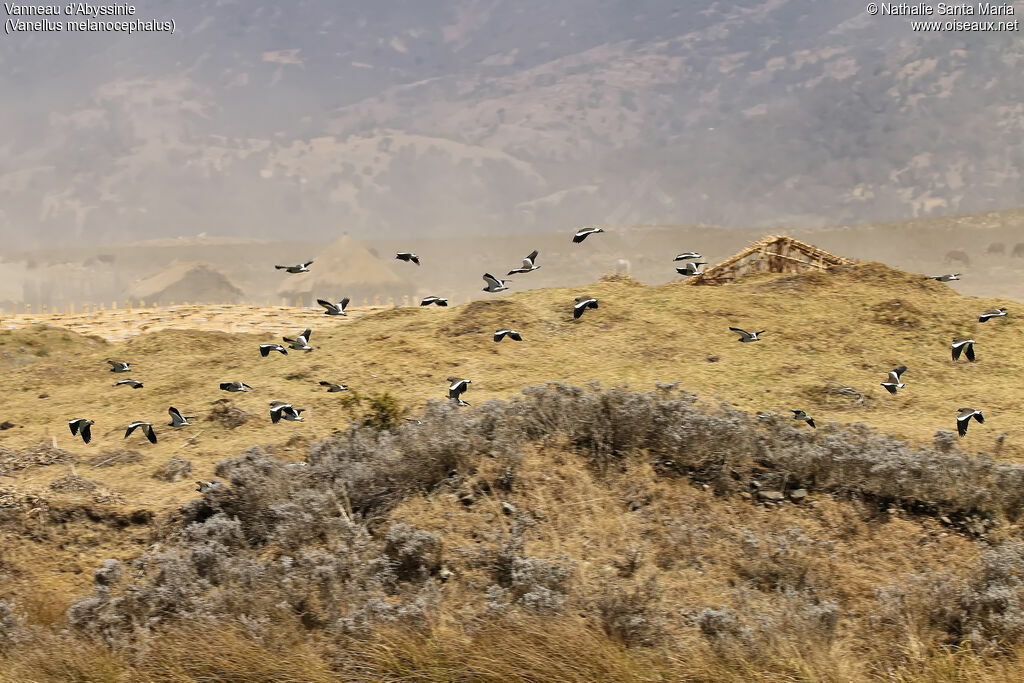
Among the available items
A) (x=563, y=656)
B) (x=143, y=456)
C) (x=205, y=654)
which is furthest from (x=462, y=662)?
(x=143, y=456)

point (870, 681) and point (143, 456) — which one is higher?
point (143, 456)

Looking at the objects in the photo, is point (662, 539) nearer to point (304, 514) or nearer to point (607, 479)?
point (607, 479)

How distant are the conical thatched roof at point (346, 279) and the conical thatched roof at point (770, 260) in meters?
131

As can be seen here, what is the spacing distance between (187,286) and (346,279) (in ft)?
118

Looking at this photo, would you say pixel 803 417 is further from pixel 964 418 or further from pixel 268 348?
pixel 268 348

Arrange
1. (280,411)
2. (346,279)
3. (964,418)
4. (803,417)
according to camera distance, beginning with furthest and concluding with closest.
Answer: (346,279)
(280,411)
(803,417)
(964,418)

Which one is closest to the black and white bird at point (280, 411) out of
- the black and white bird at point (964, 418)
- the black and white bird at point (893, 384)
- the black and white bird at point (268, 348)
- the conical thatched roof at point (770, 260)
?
the black and white bird at point (268, 348)

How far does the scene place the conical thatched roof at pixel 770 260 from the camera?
23797mm

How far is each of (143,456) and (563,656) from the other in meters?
8.55

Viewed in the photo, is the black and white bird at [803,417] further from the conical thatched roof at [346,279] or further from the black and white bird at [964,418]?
the conical thatched roof at [346,279]

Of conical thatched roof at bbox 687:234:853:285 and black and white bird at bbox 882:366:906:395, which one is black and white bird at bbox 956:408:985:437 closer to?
black and white bird at bbox 882:366:906:395

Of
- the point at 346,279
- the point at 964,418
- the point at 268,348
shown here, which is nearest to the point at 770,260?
the point at 964,418

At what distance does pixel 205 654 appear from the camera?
351 inches

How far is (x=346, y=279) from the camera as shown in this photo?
159125 mm
